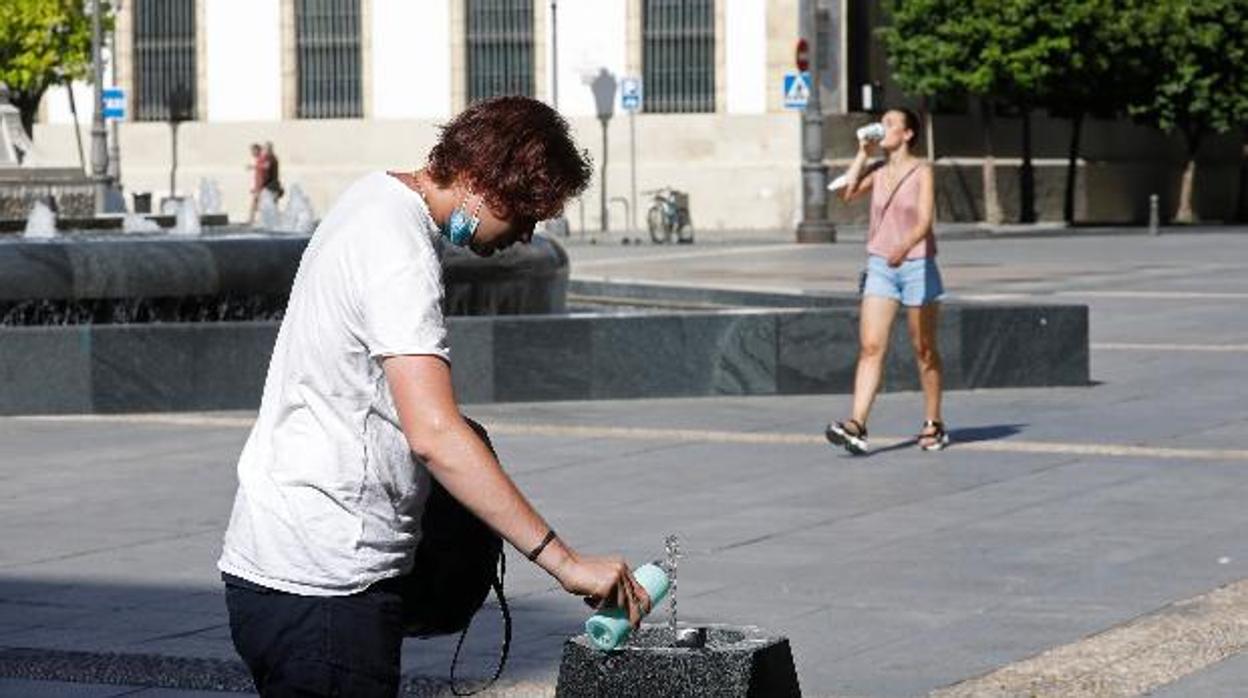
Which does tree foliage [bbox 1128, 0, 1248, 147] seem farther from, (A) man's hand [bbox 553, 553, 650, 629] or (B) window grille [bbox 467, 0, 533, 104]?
(A) man's hand [bbox 553, 553, 650, 629]

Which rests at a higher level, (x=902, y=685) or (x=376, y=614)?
(x=376, y=614)

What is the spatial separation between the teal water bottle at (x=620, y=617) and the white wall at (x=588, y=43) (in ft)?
171

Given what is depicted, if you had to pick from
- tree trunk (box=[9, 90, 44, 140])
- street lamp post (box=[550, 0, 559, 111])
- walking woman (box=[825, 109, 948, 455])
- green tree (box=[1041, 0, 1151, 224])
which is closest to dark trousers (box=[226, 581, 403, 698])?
walking woman (box=[825, 109, 948, 455])

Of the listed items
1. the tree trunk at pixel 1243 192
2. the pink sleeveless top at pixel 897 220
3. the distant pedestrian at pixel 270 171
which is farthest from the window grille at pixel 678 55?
the pink sleeveless top at pixel 897 220

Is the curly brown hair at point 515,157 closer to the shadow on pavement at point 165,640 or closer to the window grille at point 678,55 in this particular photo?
the shadow on pavement at point 165,640

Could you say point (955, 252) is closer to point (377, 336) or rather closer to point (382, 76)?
point (382, 76)

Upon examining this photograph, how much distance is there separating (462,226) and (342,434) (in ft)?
1.25

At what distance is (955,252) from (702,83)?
14748 millimetres

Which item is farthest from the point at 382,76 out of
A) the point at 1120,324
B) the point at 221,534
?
the point at 221,534

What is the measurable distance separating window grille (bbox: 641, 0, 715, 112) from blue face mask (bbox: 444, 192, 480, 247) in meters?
51.4

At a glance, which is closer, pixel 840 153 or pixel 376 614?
pixel 376 614

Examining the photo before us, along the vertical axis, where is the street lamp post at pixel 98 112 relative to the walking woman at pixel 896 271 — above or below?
above

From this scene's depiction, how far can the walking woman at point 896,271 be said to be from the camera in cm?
1422

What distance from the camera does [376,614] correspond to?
4.88 meters
